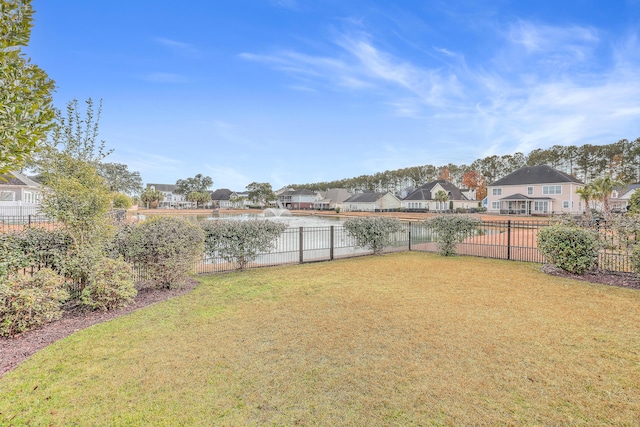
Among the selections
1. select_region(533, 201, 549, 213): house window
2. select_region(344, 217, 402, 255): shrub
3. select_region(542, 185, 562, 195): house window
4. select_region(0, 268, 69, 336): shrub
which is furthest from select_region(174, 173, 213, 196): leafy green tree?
select_region(0, 268, 69, 336): shrub

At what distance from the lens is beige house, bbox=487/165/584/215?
1513 inches

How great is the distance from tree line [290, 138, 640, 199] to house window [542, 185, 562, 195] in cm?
491

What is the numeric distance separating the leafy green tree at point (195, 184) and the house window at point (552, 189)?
3209 inches

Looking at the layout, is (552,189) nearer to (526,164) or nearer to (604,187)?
(604,187)

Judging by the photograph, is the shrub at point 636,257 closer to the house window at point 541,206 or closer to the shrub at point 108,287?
the shrub at point 108,287

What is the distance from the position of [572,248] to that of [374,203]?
58072 mm

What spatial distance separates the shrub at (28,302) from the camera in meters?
3.97

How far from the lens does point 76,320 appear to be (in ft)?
A: 15.7

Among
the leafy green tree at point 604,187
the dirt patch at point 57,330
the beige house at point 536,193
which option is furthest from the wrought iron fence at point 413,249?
the beige house at point 536,193

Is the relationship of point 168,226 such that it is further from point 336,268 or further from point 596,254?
point 596,254

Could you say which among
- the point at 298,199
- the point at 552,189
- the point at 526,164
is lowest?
the point at 298,199

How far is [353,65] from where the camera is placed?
14.8m

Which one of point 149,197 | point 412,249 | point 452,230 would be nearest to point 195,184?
point 149,197

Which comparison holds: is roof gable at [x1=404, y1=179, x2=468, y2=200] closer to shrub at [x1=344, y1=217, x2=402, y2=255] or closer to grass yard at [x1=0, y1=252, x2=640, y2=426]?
shrub at [x1=344, y1=217, x2=402, y2=255]
